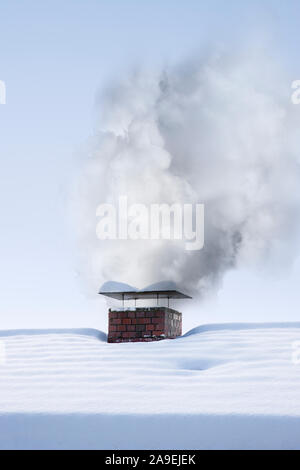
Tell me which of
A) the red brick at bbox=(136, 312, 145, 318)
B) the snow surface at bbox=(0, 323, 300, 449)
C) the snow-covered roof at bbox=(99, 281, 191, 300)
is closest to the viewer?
the snow surface at bbox=(0, 323, 300, 449)

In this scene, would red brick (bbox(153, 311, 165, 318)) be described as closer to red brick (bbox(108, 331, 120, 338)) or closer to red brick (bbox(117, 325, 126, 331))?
red brick (bbox(117, 325, 126, 331))

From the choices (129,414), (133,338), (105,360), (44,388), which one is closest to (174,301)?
(133,338)

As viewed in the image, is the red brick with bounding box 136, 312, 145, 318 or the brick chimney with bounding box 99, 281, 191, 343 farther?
the red brick with bounding box 136, 312, 145, 318

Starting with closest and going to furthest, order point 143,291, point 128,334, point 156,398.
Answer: point 156,398 → point 128,334 → point 143,291

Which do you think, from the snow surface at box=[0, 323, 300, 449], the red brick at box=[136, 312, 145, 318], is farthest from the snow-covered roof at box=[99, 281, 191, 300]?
the snow surface at box=[0, 323, 300, 449]

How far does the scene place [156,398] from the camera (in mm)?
3941

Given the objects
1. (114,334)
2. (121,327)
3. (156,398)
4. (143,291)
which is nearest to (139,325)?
(121,327)

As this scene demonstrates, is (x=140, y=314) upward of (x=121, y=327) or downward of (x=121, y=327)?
upward

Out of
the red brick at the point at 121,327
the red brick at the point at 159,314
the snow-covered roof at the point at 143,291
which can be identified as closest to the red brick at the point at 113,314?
the red brick at the point at 121,327

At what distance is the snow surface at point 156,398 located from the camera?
11.5 feet

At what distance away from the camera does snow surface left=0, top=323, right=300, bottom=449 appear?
138 inches

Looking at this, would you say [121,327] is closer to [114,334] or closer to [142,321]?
[114,334]

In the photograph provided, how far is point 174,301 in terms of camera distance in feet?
25.3

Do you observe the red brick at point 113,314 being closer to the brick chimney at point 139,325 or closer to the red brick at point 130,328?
the brick chimney at point 139,325
